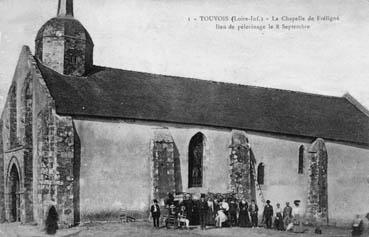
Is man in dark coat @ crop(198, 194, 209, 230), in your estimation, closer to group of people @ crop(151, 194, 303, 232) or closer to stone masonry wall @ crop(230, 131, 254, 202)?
group of people @ crop(151, 194, 303, 232)

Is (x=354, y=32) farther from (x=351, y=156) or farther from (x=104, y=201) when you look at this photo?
(x=104, y=201)

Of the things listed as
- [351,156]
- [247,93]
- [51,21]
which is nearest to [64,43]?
[51,21]

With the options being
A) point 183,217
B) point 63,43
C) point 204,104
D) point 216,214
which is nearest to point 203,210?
point 183,217

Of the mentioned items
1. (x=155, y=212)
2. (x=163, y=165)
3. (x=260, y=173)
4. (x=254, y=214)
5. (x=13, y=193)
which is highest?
(x=163, y=165)

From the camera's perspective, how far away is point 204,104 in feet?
109

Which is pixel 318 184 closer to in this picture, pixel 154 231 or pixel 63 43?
pixel 154 231

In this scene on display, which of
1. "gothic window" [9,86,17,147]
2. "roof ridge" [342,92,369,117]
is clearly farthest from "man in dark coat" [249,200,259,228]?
"roof ridge" [342,92,369,117]

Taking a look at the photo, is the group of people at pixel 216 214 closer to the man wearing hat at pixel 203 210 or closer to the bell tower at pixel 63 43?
the man wearing hat at pixel 203 210

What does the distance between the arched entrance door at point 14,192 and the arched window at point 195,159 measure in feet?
28.6

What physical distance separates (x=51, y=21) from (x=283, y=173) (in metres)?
14.8

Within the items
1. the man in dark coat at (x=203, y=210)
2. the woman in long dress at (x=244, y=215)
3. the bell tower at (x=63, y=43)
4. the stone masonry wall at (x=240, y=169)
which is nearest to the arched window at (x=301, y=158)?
the stone masonry wall at (x=240, y=169)

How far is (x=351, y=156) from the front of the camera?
1411 inches

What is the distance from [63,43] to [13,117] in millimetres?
4577

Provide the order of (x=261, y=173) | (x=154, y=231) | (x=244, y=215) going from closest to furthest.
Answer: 1. (x=154, y=231)
2. (x=244, y=215)
3. (x=261, y=173)
